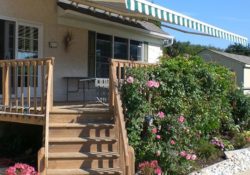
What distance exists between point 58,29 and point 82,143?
614 cm

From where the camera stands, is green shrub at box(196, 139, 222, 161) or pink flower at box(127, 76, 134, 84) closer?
pink flower at box(127, 76, 134, 84)

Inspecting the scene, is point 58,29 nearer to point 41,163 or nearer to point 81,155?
point 81,155

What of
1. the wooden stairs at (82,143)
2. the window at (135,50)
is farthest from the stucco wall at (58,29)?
the wooden stairs at (82,143)

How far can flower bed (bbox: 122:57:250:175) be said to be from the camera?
30.2ft

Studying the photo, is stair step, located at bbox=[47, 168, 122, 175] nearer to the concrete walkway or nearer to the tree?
the concrete walkway

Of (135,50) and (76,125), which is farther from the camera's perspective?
(135,50)

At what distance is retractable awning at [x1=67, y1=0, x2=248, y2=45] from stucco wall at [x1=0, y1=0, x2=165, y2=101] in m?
0.77

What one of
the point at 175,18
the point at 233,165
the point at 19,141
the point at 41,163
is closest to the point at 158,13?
the point at 175,18

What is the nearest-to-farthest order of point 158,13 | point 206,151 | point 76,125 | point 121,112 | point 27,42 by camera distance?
point 121,112
point 76,125
point 206,151
point 158,13
point 27,42

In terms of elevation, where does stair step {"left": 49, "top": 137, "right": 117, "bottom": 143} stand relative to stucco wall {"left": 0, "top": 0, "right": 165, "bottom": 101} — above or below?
below

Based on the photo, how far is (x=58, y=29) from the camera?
14.2 metres

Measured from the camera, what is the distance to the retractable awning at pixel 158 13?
10.6 m

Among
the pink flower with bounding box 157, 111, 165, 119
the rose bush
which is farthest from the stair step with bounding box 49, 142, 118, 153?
the rose bush

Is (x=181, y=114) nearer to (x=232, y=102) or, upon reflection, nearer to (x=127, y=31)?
(x=232, y=102)
